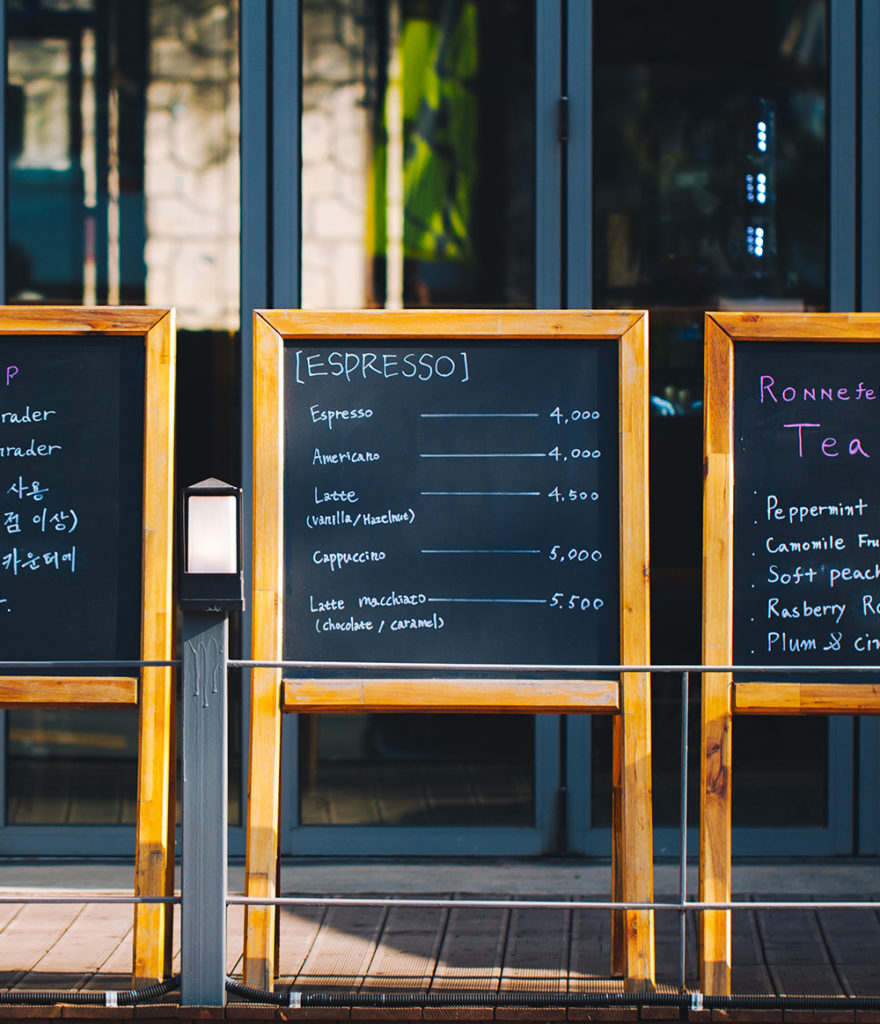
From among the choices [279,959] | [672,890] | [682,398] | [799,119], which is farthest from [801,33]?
[279,959]

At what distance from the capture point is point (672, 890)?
177 inches

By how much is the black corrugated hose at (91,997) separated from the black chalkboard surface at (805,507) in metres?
1.94

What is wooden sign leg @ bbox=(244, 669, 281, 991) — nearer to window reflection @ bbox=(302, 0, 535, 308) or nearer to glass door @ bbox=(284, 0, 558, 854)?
glass door @ bbox=(284, 0, 558, 854)

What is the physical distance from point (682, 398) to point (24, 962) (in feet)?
10.6

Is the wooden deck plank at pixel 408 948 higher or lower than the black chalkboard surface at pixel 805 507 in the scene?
lower

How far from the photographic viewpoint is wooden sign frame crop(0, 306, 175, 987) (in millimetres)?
3387

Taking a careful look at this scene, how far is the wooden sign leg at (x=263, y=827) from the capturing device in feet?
11.0

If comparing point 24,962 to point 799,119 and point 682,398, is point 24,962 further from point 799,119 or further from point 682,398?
point 799,119

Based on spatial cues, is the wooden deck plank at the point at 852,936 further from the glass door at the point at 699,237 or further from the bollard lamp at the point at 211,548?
the bollard lamp at the point at 211,548

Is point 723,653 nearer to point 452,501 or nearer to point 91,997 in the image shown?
point 452,501

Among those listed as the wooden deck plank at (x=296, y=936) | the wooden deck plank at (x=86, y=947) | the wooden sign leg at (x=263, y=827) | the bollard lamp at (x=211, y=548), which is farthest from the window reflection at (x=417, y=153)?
the wooden deck plank at (x=86, y=947)

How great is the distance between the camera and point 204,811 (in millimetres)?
3277

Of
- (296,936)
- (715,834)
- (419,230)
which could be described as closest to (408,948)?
(296,936)

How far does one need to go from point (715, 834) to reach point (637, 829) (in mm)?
228
